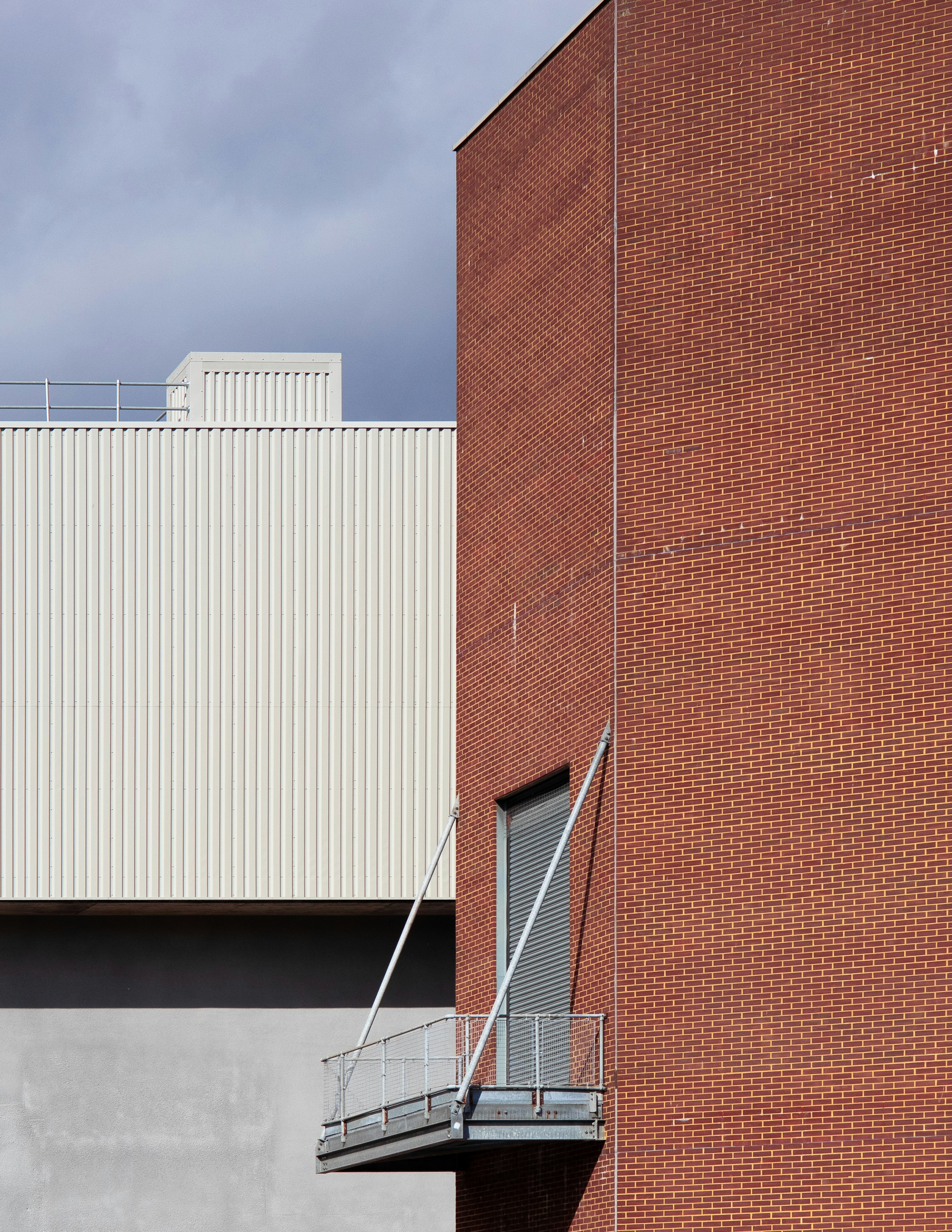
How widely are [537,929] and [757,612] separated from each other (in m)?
5.33

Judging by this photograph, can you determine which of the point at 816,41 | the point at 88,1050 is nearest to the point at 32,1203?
the point at 88,1050

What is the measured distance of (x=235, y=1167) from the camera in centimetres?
3631

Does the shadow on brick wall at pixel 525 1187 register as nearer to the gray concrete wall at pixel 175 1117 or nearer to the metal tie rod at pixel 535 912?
the metal tie rod at pixel 535 912

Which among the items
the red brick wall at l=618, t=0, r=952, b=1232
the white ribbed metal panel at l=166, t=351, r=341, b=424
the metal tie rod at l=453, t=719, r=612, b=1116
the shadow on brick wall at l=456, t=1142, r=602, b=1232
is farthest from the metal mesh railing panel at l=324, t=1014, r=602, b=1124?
the white ribbed metal panel at l=166, t=351, r=341, b=424

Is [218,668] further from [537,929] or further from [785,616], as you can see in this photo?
[785,616]

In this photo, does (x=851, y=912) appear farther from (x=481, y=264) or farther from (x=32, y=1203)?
(x=32, y=1203)

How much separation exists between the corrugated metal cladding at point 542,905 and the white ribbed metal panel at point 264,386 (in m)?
16.6

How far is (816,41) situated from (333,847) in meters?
18.2

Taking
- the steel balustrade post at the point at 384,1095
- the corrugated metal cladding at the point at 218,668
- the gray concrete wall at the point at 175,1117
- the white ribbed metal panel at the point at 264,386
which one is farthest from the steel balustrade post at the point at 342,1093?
the white ribbed metal panel at the point at 264,386

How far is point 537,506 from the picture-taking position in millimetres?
25578

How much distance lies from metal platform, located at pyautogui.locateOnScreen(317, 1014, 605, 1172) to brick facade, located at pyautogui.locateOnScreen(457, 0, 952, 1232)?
46cm

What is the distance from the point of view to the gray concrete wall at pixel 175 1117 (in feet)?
118

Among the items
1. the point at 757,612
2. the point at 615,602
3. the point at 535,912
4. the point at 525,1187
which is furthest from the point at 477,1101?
the point at 757,612

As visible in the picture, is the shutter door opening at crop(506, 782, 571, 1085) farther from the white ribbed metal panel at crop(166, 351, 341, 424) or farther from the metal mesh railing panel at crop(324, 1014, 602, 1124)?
the white ribbed metal panel at crop(166, 351, 341, 424)
